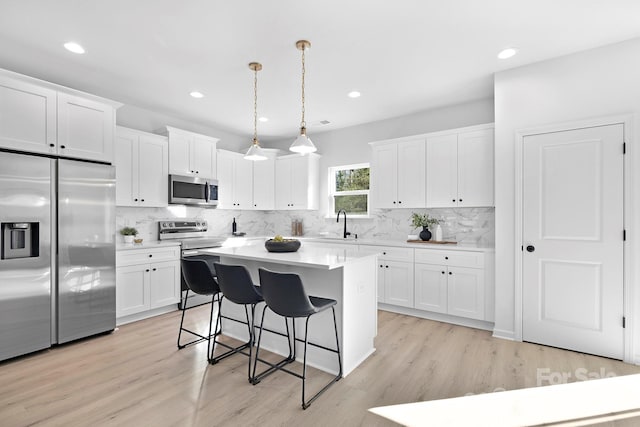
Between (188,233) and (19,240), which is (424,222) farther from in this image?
(19,240)

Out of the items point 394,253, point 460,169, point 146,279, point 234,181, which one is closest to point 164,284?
point 146,279

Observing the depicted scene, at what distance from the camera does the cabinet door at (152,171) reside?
4113 millimetres

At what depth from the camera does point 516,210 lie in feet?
10.5

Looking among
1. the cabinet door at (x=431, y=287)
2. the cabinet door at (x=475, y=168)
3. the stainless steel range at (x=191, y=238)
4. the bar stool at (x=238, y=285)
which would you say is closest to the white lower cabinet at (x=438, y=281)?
the cabinet door at (x=431, y=287)

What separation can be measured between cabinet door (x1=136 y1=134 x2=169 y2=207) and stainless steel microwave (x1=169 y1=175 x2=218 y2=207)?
4.0 inches

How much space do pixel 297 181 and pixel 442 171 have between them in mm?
2488

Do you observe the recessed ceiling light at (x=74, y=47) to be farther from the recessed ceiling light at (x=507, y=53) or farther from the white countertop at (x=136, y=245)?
the recessed ceiling light at (x=507, y=53)

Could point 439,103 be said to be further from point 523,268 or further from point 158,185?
point 158,185

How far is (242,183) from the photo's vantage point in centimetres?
559

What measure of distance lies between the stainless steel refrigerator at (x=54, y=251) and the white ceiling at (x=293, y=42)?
1.05m

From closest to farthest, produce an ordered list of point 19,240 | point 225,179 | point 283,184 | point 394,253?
point 19,240
point 394,253
point 225,179
point 283,184

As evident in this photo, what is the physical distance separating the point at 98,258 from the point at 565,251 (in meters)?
4.66

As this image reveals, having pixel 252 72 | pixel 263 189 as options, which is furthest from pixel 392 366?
pixel 263 189

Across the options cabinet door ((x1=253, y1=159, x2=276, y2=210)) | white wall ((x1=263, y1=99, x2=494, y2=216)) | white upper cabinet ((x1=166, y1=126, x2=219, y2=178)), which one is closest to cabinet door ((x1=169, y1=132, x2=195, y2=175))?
white upper cabinet ((x1=166, y1=126, x2=219, y2=178))
